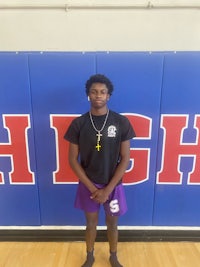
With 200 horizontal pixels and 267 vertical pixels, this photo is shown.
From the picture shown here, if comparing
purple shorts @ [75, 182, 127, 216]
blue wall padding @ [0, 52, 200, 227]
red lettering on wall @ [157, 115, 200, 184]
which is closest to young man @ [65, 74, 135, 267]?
purple shorts @ [75, 182, 127, 216]

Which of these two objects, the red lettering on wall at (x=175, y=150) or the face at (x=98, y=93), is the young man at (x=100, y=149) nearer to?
the face at (x=98, y=93)

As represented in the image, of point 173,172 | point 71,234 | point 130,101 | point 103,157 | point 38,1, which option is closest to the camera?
point 103,157

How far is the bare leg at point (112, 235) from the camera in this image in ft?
5.25

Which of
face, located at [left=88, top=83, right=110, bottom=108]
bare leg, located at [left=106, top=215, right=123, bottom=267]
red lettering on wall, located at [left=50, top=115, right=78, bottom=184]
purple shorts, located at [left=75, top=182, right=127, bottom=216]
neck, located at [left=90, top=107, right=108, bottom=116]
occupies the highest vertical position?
face, located at [left=88, top=83, right=110, bottom=108]

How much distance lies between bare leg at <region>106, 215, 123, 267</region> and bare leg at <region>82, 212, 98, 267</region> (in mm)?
84

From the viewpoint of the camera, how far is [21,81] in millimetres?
1636

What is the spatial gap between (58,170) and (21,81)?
25.7 inches

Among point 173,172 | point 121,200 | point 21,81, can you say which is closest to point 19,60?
point 21,81

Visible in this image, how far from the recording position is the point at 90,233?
1.62 metres

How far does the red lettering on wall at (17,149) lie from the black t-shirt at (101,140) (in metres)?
0.42

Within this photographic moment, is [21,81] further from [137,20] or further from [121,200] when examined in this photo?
[121,200]

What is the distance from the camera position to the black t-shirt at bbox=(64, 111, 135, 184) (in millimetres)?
1438

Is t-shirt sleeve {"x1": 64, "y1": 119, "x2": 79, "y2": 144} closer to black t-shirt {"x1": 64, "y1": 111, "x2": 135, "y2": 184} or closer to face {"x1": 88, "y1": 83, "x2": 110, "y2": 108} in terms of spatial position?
black t-shirt {"x1": 64, "y1": 111, "x2": 135, "y2": 184}

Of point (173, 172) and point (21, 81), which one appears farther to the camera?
point (173, 172)
